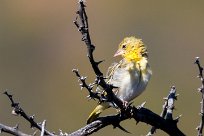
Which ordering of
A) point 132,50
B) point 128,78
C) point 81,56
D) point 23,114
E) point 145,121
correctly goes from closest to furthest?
point 23,114 < point 145,121 < point 128,78 < point 132,50 < point 81,56

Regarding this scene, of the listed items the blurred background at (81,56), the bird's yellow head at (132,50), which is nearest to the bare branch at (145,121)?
the bird's yellow head at (132,50)

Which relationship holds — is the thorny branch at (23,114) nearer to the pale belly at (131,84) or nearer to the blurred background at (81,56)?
the pale belly at (131,84)

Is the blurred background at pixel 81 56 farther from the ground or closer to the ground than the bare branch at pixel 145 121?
farther from the ground

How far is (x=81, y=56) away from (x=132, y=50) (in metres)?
9.66

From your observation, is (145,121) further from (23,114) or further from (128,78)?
(128,78)

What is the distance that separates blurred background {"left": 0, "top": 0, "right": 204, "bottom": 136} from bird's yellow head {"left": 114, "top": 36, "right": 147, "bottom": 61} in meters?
4.65

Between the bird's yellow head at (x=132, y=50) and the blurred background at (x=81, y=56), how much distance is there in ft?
15.3

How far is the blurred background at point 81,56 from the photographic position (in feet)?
41.8

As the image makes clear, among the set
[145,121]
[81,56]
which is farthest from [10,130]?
[81,56]

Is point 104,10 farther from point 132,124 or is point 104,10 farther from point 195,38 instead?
point 132,124

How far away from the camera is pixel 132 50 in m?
5.84

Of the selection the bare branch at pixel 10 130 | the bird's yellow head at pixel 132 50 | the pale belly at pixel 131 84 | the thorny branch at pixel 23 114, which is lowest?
the bare branch at pixel 10 130

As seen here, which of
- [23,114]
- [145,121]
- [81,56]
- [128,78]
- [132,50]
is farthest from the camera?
[81,56]

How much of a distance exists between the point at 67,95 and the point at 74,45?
6.90 ft
